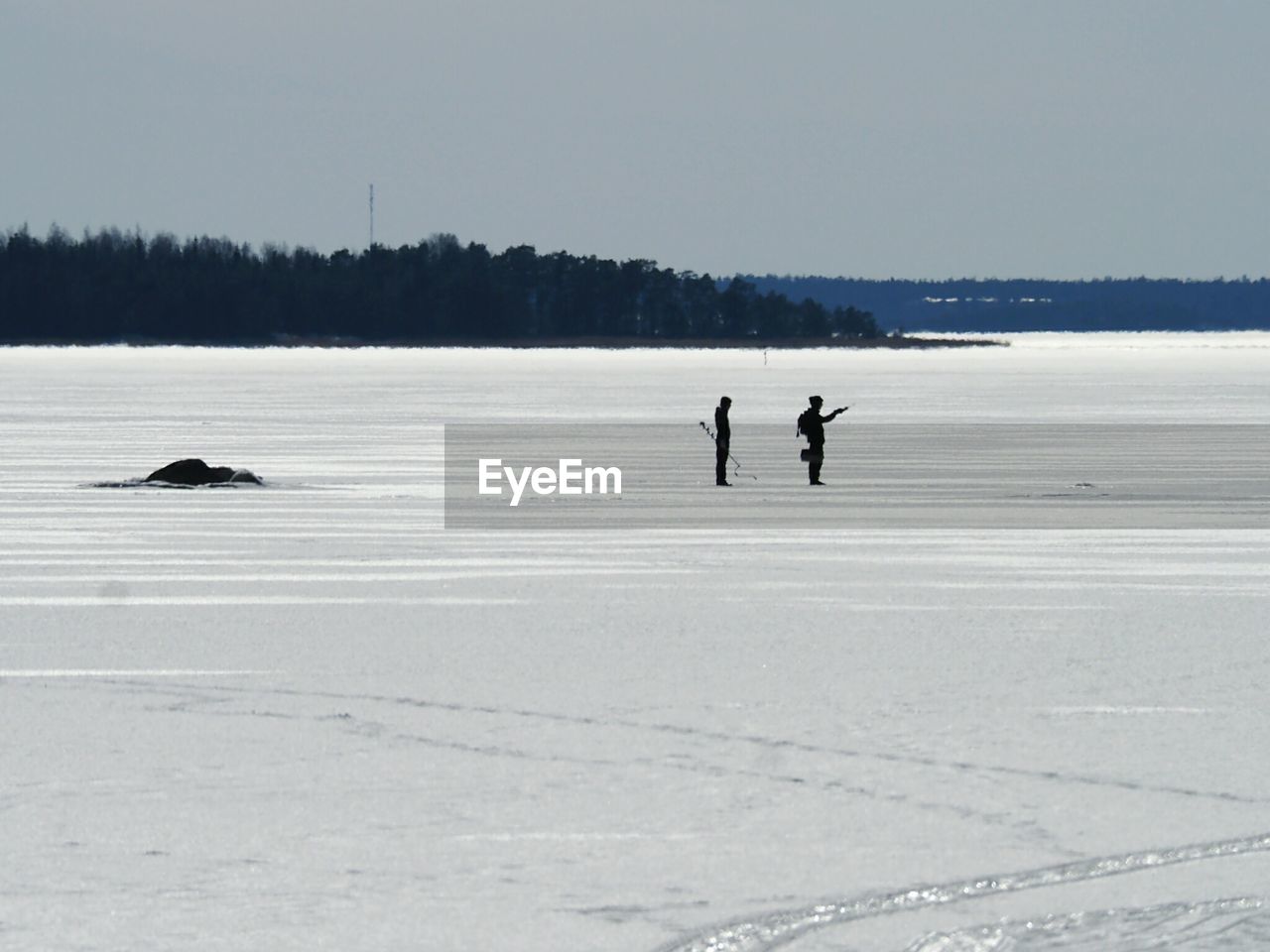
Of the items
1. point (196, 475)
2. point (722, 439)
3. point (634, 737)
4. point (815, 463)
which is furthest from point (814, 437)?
point (634, 737)

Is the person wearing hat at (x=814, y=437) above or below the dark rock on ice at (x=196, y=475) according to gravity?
above

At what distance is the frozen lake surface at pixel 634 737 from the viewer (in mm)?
6340

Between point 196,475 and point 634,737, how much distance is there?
1849 centimetres

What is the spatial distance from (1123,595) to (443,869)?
8417 millimetres

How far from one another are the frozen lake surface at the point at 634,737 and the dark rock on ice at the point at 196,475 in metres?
6.03

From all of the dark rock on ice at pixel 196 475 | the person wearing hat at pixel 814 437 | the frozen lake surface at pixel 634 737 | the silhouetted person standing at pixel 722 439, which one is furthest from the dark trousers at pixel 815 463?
the frozen lake surface at pixel 634 737

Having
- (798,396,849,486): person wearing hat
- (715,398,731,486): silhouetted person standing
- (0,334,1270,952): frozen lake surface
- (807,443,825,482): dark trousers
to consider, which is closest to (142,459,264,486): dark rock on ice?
(715,398,731,486): silhouetted person standing

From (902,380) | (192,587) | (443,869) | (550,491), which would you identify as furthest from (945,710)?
(902,380)

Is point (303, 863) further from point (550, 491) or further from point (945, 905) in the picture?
point (550, 491)

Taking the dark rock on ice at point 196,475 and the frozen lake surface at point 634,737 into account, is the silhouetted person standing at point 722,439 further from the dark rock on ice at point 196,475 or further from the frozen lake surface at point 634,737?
the frozen lake surface at point 634,737

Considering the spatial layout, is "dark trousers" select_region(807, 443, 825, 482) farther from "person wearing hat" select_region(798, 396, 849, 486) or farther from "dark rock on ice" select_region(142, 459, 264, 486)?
"dark rock on ice" select_region(142, 459, 264, 486)

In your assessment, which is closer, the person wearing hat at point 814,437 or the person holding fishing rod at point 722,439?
the person holding fishing rod at point 722,439

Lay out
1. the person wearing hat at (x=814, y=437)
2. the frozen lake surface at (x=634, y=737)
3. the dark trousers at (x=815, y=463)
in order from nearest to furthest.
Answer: the frozen lake surface at (x=634, y=737) < the person wearing hat at (x=814, y=437) < the dark trousers at (x=815, y=463)

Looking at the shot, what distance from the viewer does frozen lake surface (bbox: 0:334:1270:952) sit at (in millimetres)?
6340
